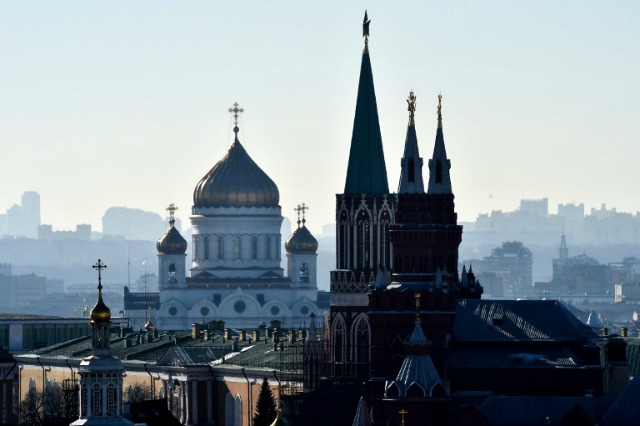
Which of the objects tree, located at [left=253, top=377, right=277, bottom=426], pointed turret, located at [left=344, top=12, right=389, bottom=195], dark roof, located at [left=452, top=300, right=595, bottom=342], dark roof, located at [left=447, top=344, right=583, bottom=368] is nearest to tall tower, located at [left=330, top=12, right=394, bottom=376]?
pointed turret, located at [left=344, top=12, right=389, bottom=195]

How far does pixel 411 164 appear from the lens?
122812 mm

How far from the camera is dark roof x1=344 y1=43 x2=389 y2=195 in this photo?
130 meters

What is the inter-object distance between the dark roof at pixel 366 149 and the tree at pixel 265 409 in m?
8.42

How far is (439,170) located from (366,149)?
8026 millimetres

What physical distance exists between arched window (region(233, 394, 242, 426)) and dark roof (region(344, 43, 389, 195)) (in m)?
21.9

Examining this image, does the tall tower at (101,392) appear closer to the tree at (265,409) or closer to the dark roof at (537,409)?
the dark roof at (537,409)

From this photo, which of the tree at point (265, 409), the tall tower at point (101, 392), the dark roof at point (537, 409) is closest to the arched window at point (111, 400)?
the tall tower at point (101, 392)

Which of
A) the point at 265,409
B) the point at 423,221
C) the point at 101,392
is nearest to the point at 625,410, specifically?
the point at 423,221

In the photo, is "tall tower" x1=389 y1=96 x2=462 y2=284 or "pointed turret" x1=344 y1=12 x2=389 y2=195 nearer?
"tall tower" x1=389 y1=96 x2=462 y2=284

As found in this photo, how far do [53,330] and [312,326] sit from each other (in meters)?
68.9

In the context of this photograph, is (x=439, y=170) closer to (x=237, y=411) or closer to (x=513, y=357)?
(x=513, y=357)

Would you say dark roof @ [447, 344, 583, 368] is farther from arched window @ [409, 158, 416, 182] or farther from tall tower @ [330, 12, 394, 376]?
arched window @ [409, 158, 416, 182]

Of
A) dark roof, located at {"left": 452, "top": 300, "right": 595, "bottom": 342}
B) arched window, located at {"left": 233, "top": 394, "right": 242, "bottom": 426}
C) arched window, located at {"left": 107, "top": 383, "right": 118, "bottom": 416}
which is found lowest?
arched window, located at {"left": 233, "top": 394, "right": 242, "bottom": 426}

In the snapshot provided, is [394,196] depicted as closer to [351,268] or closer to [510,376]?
[351,268]
